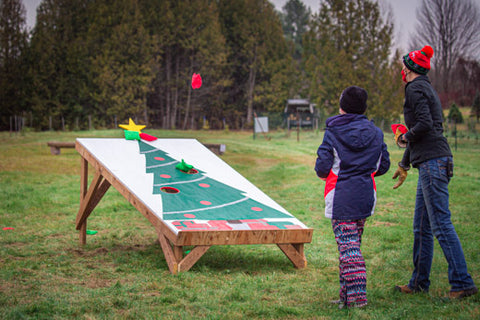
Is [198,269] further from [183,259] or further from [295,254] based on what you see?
[295,254]

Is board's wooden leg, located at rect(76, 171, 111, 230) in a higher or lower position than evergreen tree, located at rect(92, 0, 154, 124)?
lower

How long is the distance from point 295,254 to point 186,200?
1.15 meters

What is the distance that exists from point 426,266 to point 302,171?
877 cm

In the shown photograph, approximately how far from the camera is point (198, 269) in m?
4.25

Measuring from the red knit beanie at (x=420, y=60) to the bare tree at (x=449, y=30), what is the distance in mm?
13031

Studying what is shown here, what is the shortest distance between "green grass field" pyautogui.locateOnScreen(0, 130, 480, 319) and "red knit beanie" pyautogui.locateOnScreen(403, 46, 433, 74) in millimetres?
1502

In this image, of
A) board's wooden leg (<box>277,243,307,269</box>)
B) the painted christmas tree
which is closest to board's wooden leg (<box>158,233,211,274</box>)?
the painted christmas tree

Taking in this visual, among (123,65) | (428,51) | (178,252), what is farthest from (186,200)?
(123,65)

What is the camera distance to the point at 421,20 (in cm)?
1616

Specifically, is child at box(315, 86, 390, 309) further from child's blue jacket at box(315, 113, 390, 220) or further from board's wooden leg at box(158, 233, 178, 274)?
board's wooden leg at box(158, 233, 178, 274)

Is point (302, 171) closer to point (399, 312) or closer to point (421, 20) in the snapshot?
point (421, 20)

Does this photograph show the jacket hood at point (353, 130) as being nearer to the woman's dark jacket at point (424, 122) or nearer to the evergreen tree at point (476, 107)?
the woman's dark jacket at point (424, 122)

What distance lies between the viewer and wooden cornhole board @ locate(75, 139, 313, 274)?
399cm

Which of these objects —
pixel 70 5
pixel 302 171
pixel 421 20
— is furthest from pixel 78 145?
pixel 70 5
